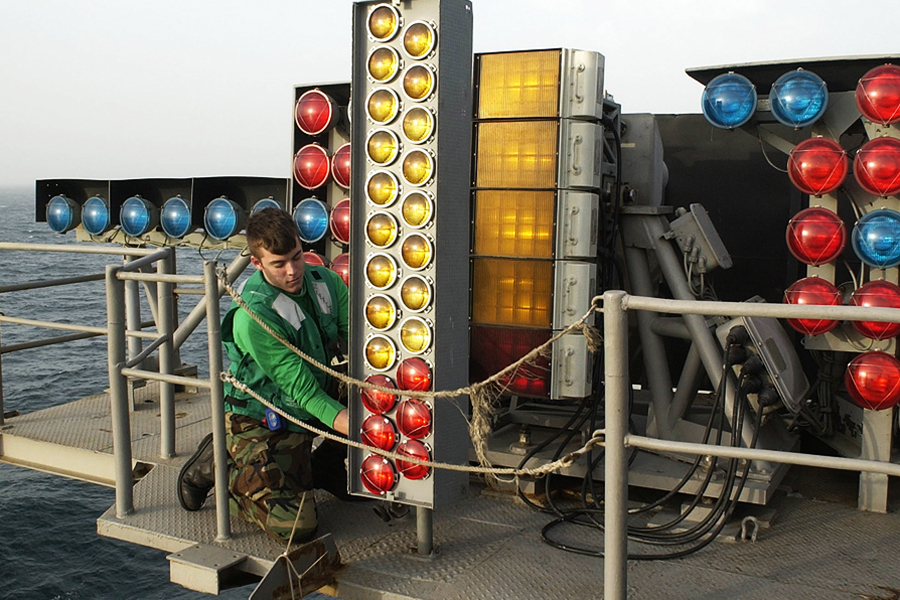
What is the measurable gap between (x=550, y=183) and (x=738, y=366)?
4.91 ft

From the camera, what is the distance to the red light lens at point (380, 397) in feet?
12.8

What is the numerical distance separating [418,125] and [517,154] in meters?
1.19

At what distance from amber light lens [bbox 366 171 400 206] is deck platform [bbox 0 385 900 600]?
1.65m

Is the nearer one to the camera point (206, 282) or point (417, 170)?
point (417, 170)

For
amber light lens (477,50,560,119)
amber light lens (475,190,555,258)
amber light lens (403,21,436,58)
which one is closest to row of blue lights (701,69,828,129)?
amber light lens (477,50,560,119)

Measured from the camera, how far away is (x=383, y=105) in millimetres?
3787

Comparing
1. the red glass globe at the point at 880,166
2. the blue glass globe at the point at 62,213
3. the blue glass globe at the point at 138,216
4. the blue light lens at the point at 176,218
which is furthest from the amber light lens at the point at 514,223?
the blue glass globe at the point at 62,213

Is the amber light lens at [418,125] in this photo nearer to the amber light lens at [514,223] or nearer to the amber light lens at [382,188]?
the amber light lens at [382,188]

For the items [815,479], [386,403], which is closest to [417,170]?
[386,403]

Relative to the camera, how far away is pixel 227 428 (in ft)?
14.6

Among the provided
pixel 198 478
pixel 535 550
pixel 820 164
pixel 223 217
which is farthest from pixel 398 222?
pixel 223 217

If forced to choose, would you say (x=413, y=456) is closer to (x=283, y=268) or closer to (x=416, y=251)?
(x=416, y=251)

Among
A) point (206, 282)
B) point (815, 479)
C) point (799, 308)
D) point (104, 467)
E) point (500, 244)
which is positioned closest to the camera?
point (799, 308)

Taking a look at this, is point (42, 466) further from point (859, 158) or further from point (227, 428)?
point (859, 158)
